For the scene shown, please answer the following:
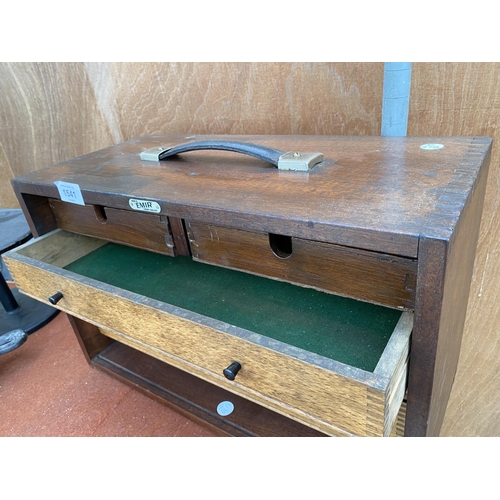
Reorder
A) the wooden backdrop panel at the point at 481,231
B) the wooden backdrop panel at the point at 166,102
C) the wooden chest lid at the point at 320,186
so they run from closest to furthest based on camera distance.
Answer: the wooden chest lid at the point at 320,186 < the wooden backdrop panel at the point at 481,231 < the wooden backdrop panel at the point at 166,102

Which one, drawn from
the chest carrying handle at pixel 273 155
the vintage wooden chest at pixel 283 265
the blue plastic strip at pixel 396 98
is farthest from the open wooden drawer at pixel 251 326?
the blue plastic strip at pixel 396 98

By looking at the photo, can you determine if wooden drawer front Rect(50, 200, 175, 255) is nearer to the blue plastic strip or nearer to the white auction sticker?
the white auction sticker

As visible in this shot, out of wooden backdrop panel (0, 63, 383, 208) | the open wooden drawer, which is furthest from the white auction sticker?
wooden backdrop panel (0, 63, 383, 208)

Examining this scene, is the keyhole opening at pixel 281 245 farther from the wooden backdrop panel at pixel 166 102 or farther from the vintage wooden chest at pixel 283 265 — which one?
the wooden backdrop panel at pixel 166 102

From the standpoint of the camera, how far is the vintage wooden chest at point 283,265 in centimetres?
51

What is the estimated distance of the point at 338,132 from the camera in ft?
3.43

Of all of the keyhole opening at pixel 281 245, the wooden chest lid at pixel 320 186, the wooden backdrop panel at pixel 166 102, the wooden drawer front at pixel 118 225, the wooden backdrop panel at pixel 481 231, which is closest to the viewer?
the wooden chest lid at pixel 320 186

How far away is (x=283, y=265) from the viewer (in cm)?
65

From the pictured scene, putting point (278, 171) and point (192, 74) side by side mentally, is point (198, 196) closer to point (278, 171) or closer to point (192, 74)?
point (278, 171)

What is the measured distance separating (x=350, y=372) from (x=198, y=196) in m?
0.35

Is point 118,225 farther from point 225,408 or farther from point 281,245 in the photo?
point 225,408

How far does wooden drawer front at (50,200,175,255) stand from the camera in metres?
0.76

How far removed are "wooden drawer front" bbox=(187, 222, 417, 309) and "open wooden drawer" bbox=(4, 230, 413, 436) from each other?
5cm
